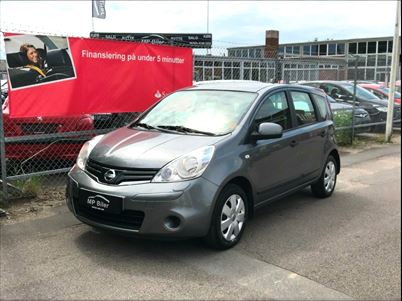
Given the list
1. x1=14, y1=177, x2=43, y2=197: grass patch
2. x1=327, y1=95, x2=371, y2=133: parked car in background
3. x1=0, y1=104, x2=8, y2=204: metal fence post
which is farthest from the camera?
x1=327, y1=95, x2=371, y2=133: parked car in background

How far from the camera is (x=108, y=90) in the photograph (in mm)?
6965

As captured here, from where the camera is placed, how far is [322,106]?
6660 mm

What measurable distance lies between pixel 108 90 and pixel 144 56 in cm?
85

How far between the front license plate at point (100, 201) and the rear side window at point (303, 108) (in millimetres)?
2699

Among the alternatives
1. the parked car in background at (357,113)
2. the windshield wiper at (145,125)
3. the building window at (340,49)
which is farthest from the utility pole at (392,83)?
the building window at (340,49)

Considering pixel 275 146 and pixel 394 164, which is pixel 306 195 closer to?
pixel 275 146

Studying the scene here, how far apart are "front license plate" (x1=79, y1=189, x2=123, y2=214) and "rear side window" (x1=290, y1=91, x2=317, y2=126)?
2.70 metres

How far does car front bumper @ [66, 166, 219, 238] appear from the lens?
4.15 meters

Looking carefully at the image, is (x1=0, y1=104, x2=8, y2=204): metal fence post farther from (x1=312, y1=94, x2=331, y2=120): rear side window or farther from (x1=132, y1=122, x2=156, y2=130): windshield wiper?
(x1=312, y1=94, x2=331, y2=120): rear side window

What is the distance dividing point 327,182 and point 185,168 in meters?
3.09

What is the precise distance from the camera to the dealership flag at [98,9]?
2077cm

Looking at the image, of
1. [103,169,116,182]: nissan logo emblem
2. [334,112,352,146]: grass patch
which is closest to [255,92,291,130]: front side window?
[103,169,116,182]: nissan logo emblem

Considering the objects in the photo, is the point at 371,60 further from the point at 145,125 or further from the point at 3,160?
the point at 3,160

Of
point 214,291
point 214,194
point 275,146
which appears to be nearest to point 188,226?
point 214,194
